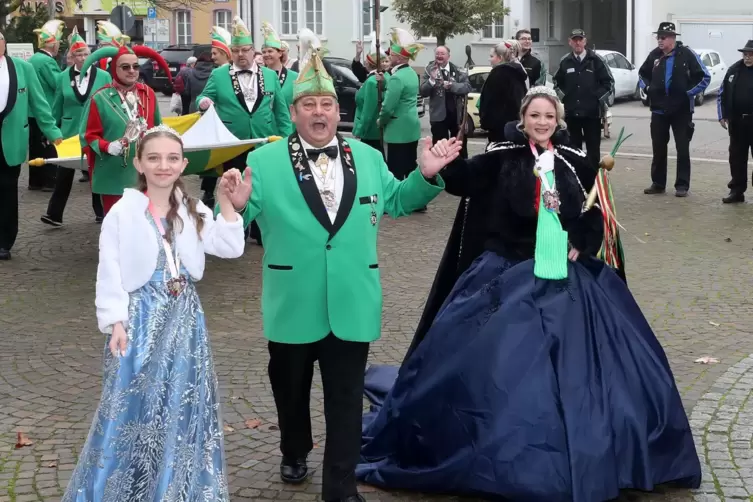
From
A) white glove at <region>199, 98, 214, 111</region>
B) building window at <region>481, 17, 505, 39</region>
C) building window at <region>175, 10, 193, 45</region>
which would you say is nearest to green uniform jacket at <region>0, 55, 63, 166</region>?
white glove at <region>199, 98, 214, 111</region>

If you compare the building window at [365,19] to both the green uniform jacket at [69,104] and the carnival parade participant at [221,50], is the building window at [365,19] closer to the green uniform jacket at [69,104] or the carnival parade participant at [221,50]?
the green uniform jacket at [69,104]

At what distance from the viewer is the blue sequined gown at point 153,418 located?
416cm

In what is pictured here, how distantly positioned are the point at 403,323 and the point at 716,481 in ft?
10.3

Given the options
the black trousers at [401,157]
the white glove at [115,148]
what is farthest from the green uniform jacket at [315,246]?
the black trousers at [401,157]

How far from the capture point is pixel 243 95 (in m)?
10.3

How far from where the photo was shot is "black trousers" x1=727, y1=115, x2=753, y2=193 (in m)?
12.7

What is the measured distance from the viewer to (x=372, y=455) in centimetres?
517

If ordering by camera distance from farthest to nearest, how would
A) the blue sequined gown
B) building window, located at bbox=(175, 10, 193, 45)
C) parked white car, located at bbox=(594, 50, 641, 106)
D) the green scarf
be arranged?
building window, located at bbox=(175, 10, 193, 45), parked white car, located at bbox=(594, 50, 641, 106), the green scarf, the blue sequined gown

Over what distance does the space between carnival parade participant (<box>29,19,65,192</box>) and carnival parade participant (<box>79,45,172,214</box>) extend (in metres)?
4.64

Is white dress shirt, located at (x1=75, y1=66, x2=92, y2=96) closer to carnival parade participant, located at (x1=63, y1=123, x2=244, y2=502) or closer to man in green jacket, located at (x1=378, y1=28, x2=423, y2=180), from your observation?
man in green jacket, located at (x1=378, y1=28, x2=423, y2=180)

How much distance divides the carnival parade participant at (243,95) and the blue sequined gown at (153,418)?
6064 mm

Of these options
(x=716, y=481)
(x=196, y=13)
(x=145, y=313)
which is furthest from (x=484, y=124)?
(x=196, y=13)

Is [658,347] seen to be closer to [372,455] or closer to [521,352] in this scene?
[521,352]

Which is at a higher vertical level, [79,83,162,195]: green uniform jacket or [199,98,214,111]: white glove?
[199,98,214,111]: white glove
